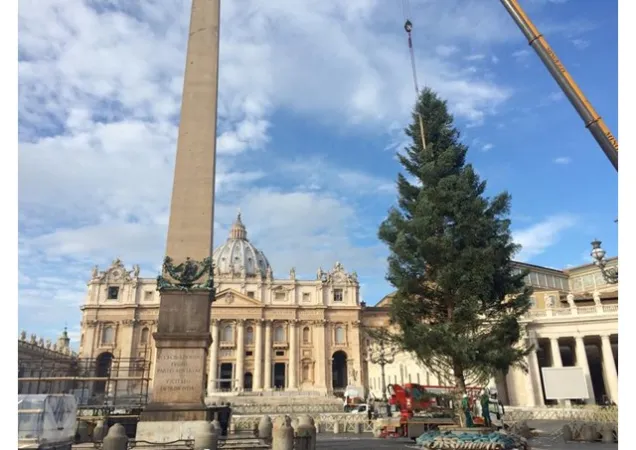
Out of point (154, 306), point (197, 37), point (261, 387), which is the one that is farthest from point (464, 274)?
point (154, 306)

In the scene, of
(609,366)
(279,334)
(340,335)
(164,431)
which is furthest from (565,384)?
(279,334)

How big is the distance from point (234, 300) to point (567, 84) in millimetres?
69144

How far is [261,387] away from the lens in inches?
2869

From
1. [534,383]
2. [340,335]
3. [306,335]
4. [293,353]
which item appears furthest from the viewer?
[340,335]

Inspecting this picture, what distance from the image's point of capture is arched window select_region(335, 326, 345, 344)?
257 ft

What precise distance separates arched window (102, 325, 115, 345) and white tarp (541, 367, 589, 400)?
67.2 metres

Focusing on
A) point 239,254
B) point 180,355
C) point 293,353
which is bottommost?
point 180,355

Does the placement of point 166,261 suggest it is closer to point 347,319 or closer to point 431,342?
point 431,342

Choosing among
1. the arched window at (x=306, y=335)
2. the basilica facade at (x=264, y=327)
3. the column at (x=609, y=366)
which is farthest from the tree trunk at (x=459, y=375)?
the arched window at (x=306, y=335)

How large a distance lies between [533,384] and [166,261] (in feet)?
113

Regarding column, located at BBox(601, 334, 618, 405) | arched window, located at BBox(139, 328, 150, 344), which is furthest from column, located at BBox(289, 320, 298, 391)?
column, located at BBox(601, 334, 618, 405)

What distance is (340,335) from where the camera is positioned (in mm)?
78562

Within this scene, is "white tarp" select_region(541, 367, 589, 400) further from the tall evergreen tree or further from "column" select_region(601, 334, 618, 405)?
"column" select_region(601, 334, 618, 405)

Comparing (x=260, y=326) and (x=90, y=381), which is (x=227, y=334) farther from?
(x=90, y=381)
